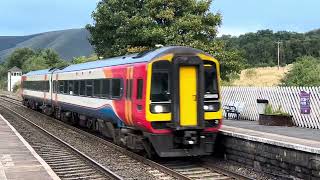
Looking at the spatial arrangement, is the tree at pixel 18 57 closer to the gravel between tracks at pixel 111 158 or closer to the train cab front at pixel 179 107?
the gravel between tracks at pixel 111 158

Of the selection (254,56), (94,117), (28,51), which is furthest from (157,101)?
(28,51)

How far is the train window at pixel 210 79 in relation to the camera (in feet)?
43.1

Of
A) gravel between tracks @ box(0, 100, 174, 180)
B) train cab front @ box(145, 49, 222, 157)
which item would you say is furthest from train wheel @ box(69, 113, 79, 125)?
train cab front @ box(145, 49, 222, 157)

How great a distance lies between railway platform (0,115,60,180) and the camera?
10.4m

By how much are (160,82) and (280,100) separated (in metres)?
7.65

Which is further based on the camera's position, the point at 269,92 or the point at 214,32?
the point at 214,32

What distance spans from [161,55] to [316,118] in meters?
6.78

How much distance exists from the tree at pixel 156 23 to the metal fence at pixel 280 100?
22.7 feet

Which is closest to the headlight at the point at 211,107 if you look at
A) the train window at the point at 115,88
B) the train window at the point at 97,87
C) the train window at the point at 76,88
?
the train window at the point at 115,88

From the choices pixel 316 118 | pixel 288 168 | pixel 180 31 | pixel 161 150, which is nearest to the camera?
pixel 288 168

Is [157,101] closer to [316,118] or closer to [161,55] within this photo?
[161,55]

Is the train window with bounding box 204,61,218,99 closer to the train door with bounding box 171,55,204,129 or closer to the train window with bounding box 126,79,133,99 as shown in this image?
the train door with bounding box 171,55,204,129

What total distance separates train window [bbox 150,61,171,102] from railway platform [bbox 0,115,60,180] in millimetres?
3174

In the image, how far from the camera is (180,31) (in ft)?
98.4
